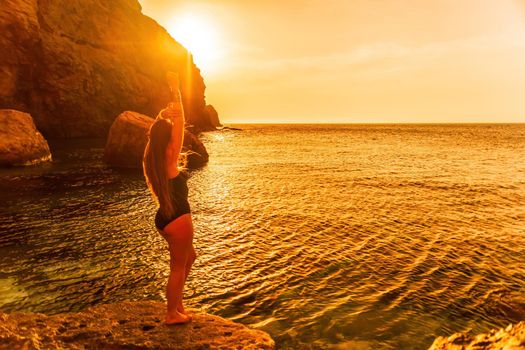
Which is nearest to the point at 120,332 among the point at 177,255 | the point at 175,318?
the point at 175,318

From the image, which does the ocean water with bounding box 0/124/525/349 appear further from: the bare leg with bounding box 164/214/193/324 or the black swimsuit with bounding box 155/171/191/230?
the black swimsuit with bounding box 155/171/191/230

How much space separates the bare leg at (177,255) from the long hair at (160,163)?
0.21 metres

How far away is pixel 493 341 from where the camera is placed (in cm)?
303

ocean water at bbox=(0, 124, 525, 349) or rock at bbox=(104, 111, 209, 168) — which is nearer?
ocean water at bbox=(0, 124, 525, 349)

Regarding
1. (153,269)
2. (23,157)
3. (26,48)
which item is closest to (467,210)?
(153,269)

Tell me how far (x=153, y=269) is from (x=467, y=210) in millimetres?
13245

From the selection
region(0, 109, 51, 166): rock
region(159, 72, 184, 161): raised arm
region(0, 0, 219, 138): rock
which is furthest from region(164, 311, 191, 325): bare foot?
region(0, 0, 219, 138): rock

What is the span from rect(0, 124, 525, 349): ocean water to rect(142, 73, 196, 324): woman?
7.38 ft

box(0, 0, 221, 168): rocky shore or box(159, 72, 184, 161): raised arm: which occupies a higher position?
box(0, 0, 221, 168): rocky shore

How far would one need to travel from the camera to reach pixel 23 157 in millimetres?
21047

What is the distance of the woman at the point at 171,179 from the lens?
4.00 m

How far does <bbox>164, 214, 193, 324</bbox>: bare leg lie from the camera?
4125 millimetres

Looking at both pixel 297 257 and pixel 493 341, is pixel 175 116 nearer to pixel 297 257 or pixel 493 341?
pixel 493 341

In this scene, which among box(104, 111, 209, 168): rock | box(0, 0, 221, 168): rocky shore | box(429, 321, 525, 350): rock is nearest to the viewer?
box(429, 321, 525, 350): rock
